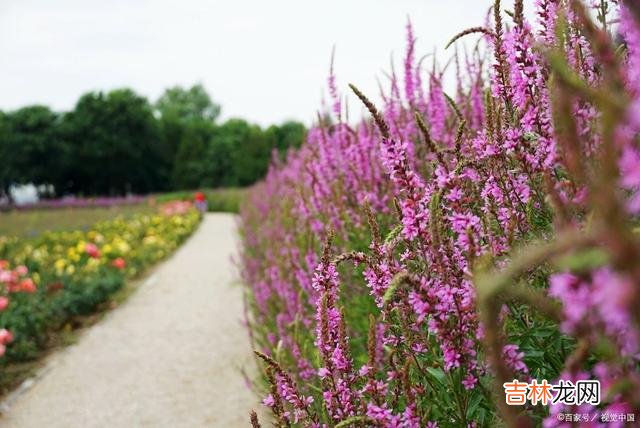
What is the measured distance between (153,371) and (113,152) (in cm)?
4224

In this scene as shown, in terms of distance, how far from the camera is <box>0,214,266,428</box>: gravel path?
16.5ft

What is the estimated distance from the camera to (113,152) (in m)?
45.7

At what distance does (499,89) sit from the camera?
1.92 metres

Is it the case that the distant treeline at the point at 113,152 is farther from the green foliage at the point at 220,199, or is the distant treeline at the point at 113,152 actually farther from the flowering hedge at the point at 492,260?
the flowering hedge at the point at 492,260

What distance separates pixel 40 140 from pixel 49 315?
42.4 m

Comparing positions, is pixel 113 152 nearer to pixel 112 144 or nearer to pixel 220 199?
pixel 112 144

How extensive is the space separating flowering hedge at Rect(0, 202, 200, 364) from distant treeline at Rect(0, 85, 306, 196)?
2910cm

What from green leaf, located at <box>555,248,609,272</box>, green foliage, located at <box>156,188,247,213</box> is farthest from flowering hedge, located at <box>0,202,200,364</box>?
green foliage, located at <box>156,188,247,213</box>

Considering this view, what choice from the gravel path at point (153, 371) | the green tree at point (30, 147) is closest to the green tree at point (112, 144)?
the green tree at point (30, 147)

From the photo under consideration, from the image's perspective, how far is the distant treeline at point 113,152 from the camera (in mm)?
45312

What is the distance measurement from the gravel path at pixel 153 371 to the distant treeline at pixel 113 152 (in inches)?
1371

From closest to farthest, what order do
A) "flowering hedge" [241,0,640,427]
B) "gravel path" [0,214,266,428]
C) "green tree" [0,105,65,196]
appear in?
"flowering hedge" [241,0,640,427], "gravel path" [0,214,266,428], "green tree" [0,105,65,196]

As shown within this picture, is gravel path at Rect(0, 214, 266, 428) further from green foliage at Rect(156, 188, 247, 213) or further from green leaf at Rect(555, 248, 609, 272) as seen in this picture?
green foliage at Rect(156, 188, 247, 213)

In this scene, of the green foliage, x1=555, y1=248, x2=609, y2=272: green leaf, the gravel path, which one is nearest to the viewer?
x1=555, y1=248, x2=609, y2=272: green leaf
